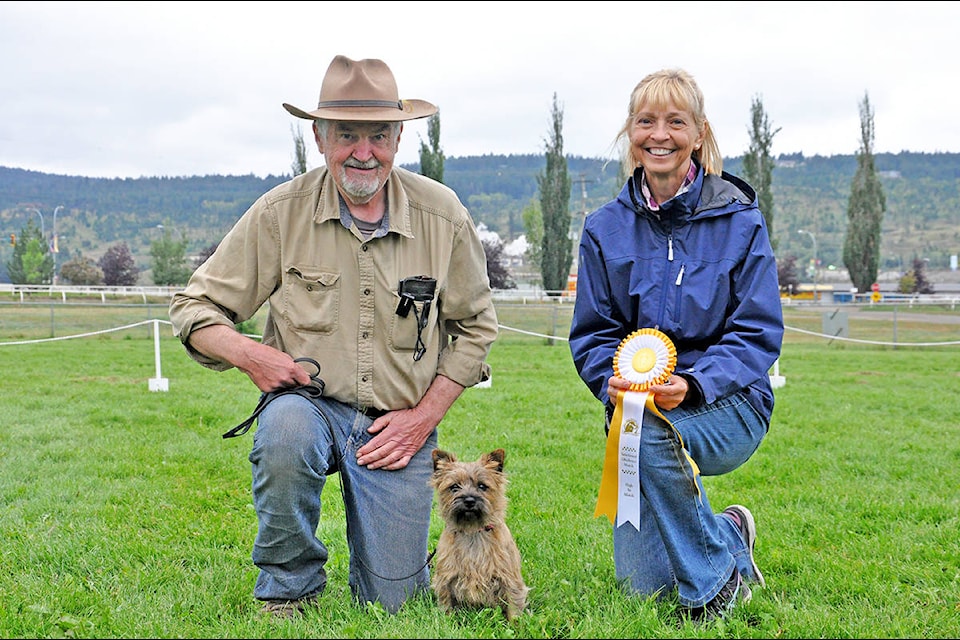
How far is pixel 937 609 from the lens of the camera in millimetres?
3791

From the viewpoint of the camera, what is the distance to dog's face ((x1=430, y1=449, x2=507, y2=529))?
13.3ft

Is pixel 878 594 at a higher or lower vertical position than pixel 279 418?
lower

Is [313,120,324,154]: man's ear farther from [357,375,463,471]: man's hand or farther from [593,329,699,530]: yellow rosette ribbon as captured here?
[593,329,699,530]: yellow rosette ribbon

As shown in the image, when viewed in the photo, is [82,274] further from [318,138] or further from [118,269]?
[318,138]

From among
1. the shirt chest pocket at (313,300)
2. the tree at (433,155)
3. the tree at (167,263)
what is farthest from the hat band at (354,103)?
the tree at (167,263)

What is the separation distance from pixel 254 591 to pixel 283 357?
108 centimetres

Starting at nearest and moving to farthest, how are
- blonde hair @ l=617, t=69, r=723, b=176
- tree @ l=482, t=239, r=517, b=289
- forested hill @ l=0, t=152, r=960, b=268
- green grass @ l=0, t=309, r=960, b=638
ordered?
green grass @ l=0, t=309, r=960, b=638 < blonde hair @ l=617, t=69, r=723, b=176 < tree @ l=482, t=239, r=517, b=289 < forested hill @ l=0, t=152, r=960, b=268

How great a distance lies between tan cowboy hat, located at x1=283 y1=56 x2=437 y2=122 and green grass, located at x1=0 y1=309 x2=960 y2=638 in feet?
7.22

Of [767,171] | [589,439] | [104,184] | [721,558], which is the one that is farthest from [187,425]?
[104,184]

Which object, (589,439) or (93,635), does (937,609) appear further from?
(589,439)

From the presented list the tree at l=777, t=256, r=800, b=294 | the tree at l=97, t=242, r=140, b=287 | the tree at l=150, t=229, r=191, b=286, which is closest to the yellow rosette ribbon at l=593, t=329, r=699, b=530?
the tree at l=777, t=256, r=800, b=294

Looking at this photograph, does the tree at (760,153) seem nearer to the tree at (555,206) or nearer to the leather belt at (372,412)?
the tree at (555,206)

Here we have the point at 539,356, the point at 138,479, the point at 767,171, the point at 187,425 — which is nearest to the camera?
the point at 138,479

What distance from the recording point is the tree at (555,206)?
41.3 metres
